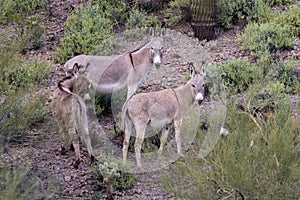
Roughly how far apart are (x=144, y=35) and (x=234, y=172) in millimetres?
5710

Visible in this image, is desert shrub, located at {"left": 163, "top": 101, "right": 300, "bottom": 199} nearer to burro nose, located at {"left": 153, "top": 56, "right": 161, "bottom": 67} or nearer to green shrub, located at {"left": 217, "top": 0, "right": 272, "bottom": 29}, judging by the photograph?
burro nose, located at {"left": 153, "top": 56, "right": 161, "bottom": 67}

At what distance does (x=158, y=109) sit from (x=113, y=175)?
103 cm

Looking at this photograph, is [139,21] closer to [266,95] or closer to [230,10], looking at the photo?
[230,10]

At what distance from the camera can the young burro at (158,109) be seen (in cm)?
803

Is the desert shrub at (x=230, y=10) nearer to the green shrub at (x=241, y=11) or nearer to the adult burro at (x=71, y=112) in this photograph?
the green shrub at (x=241, y=11)

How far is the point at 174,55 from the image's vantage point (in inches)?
432

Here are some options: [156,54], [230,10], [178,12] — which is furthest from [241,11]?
[156,54]

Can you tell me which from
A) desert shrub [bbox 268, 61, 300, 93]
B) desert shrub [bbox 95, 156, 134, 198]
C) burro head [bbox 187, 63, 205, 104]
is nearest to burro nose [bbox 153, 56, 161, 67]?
burro head [bbox 187, 63, 205, 104]

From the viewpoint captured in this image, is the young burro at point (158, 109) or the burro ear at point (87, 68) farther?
the burro ear at point (87, 68)

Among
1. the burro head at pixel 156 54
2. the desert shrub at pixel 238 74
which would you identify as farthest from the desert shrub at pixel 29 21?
the desert shrub at pixel 238 74

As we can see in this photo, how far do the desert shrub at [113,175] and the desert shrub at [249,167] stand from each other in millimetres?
1056

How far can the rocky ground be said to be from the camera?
25.8 feet

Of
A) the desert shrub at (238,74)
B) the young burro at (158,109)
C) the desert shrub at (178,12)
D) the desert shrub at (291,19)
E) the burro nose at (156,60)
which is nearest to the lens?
the young burro at (158,109)

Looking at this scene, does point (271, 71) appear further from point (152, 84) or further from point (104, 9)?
point (104, 9)
